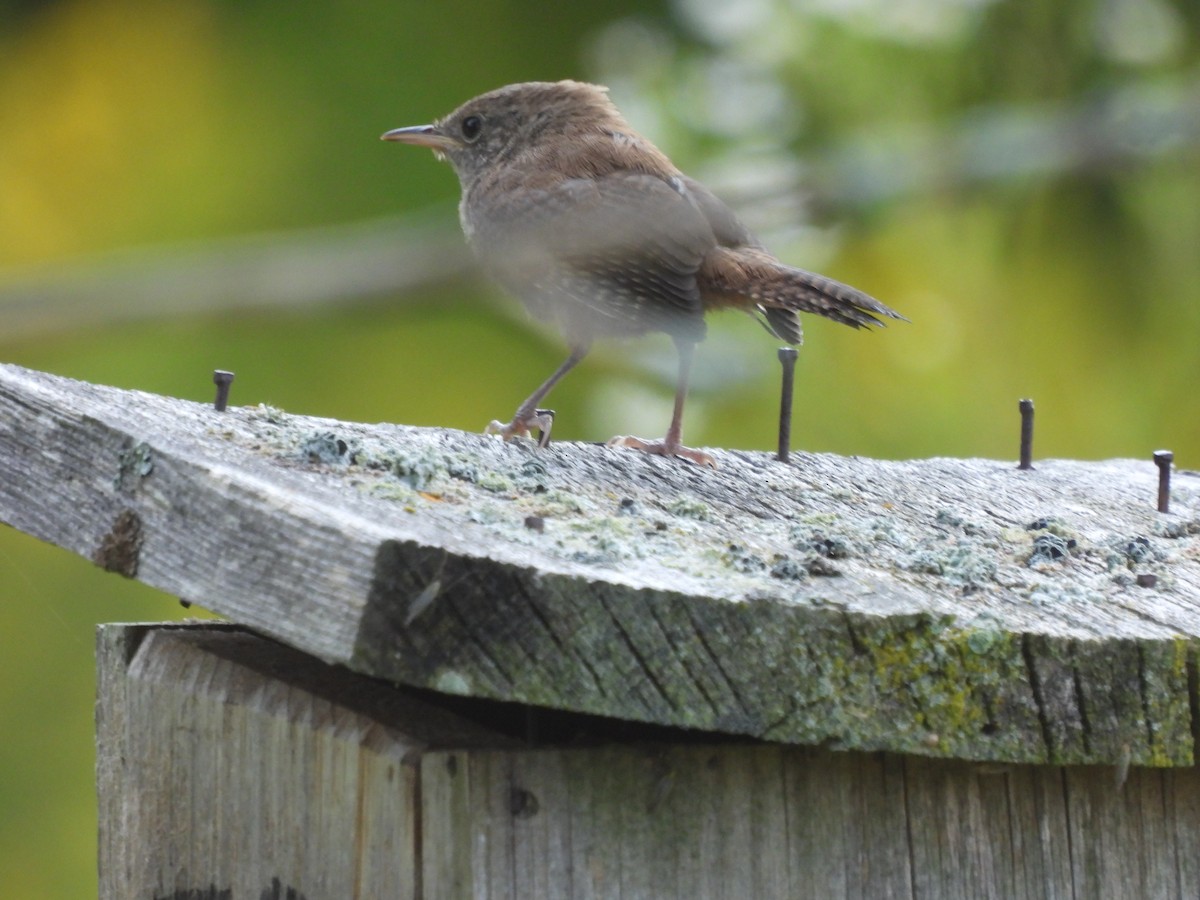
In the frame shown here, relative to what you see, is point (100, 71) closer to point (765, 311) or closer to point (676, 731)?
point (765, 311)

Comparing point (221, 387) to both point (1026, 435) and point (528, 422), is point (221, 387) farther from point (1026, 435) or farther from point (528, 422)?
point (1026, 435)

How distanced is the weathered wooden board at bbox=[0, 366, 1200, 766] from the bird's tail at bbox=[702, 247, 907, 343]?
3.01ft

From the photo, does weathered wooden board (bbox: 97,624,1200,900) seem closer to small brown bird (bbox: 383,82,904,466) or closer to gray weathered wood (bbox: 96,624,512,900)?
gray weathered wood (bbox: 96,624,512,900)

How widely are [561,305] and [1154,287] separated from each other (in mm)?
3239

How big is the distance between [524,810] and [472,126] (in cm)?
263

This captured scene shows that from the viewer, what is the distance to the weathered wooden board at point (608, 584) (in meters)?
1.44

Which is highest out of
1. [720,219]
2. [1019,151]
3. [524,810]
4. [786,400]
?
[1019,151]

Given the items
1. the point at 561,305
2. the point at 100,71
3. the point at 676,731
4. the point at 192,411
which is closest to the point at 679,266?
the point at 561,305

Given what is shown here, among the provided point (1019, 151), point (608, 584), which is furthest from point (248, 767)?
point (1019, 151)

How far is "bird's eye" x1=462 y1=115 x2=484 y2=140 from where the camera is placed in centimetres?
390

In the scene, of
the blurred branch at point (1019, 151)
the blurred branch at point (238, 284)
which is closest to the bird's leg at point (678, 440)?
the blurred branch at point (238, 284)

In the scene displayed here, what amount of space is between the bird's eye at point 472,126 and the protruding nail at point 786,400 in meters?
1.60

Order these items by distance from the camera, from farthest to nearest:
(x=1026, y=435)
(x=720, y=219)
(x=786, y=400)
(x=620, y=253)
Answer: (x=720, y=219) → (x=620, y=253) → (x=1026, y=435) → (x=786, y=400)

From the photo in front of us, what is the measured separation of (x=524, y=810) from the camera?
162cm
